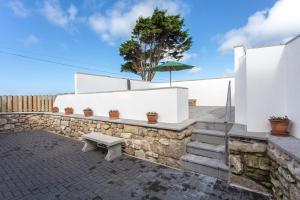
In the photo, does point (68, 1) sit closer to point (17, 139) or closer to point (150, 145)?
point (17, 139)

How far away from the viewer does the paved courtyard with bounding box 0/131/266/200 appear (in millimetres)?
2418

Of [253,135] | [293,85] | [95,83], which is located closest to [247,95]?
[293,85]

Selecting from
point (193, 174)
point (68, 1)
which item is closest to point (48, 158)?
point (193, 174)

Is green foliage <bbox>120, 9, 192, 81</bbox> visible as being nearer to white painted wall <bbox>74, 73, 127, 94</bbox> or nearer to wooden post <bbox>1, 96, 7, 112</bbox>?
white painted wall <bbox>74, 73, 127, 94</bbox>

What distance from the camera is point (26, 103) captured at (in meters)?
7.54

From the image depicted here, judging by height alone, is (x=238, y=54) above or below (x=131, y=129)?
above

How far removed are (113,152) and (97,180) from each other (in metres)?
1.09

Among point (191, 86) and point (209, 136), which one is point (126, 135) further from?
point (191, 86)

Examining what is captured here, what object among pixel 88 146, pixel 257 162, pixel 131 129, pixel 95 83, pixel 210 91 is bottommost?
pixel 88 146

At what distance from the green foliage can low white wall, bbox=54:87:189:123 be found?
8257 millimetres

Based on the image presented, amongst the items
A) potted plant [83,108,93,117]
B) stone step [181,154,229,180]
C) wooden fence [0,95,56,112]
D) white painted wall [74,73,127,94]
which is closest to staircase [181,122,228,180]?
stone step [181,154,229,180]

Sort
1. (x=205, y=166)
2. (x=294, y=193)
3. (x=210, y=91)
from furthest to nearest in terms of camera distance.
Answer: (x=210, y=91), (x=205, y=166), (x=294, y=193)

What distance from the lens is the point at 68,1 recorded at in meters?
7.75

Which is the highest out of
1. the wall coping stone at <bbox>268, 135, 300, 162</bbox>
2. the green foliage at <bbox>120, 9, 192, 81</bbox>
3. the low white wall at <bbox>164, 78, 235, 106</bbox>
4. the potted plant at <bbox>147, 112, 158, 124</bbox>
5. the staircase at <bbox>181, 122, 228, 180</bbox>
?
the green foliage at <bbox>120, 9, 192, 81</bbox>
